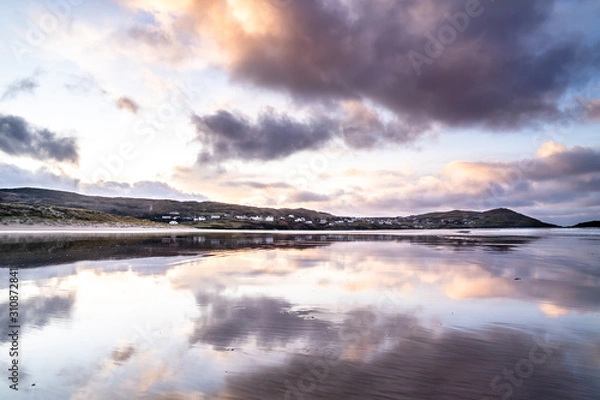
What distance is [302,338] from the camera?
10.1m

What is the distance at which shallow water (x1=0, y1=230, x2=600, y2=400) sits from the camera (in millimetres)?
7074

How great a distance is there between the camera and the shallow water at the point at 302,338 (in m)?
7.07

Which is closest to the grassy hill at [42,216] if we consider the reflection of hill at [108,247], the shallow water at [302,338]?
the reflection of hill at [108,247]

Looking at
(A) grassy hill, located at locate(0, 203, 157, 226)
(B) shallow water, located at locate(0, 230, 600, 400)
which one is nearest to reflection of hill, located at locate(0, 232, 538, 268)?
(B) shallow water, located at locate(0, 230, 600, 400)

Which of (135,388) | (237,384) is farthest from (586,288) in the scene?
(135,388)

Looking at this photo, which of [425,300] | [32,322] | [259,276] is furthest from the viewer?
[259,276]

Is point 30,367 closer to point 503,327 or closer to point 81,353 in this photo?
point 81,353

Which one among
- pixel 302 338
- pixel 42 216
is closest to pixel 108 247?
pixel 302 338

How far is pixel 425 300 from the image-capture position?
592 inches

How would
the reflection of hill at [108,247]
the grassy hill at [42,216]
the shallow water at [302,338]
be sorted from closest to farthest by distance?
the shallow water at [302,338]
the reflection of hill at [108,247]
the grassy hill at [42,216]

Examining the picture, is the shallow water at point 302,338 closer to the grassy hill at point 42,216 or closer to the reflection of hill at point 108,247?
the reflection of hill at point 108,247

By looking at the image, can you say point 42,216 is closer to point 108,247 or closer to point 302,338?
point 108,247

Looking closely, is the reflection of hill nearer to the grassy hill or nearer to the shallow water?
the shallow water

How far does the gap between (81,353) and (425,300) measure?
12.4m
